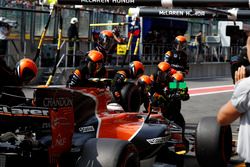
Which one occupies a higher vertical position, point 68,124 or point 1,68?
point 1,68

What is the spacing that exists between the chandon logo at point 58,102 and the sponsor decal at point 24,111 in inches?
11.6

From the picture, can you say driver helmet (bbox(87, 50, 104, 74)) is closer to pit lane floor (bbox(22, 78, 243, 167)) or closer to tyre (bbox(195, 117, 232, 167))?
pit lane floor (bbox(22, 78, 243, 167))

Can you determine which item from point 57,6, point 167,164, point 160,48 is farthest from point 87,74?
point 160,48

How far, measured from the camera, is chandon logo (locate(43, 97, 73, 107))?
5.28 meters

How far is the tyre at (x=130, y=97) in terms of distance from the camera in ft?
30.9

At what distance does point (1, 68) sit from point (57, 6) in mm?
2084

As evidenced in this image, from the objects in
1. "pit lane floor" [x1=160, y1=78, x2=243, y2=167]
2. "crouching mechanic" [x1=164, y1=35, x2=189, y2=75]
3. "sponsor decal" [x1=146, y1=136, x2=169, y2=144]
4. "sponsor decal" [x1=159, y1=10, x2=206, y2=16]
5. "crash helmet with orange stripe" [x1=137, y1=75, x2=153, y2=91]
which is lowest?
"pit lane floor" [x1=160, y1=78, x2=243, y2=167]

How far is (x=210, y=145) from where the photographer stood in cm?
600

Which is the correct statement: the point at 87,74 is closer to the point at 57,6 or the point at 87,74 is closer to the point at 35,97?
the point at 57,6

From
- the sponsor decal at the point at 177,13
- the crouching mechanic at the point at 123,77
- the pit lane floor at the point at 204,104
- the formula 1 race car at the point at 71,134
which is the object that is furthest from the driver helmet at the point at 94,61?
the formula 1 race car at the point at 71,134

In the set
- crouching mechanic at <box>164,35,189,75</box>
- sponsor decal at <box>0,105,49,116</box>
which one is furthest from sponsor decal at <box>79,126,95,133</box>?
crouching mechanic at <box>164,35,189,75</box>

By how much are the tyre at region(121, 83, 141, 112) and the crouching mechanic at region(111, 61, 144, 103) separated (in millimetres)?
72

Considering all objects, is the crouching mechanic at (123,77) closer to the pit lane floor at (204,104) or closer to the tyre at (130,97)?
the tyre at (130,97)

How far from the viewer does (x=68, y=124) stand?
518 centimetres
